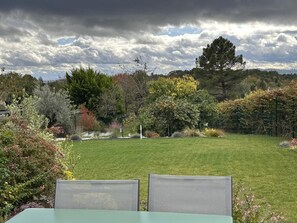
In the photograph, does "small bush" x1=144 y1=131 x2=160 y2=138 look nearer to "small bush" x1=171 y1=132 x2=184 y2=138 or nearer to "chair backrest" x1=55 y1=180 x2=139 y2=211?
"small bush" x1=171 y1=132 x2=184 y2=138

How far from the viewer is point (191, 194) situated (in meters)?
3.38

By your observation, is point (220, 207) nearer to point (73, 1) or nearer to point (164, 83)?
point (73, 1)

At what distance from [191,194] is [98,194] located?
0.73 meters

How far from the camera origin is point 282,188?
812 cm

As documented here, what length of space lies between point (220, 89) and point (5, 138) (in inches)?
1426

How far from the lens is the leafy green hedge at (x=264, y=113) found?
60.3 feet

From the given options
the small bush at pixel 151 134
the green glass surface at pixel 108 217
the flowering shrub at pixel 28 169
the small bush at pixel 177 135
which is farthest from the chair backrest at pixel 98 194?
the small bush at pixel 151 134

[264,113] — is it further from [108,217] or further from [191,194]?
[108,217]

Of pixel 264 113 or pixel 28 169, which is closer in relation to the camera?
pixel 28 169

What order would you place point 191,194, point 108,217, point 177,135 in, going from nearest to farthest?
point 108,217
point 191,194
point 177,135

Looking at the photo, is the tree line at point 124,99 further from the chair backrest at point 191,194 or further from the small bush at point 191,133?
the chair backrest at point 191,194

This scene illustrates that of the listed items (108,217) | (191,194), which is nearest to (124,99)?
(191,194)

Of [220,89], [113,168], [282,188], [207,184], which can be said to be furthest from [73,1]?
[220,89]

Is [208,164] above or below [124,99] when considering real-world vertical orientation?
below
